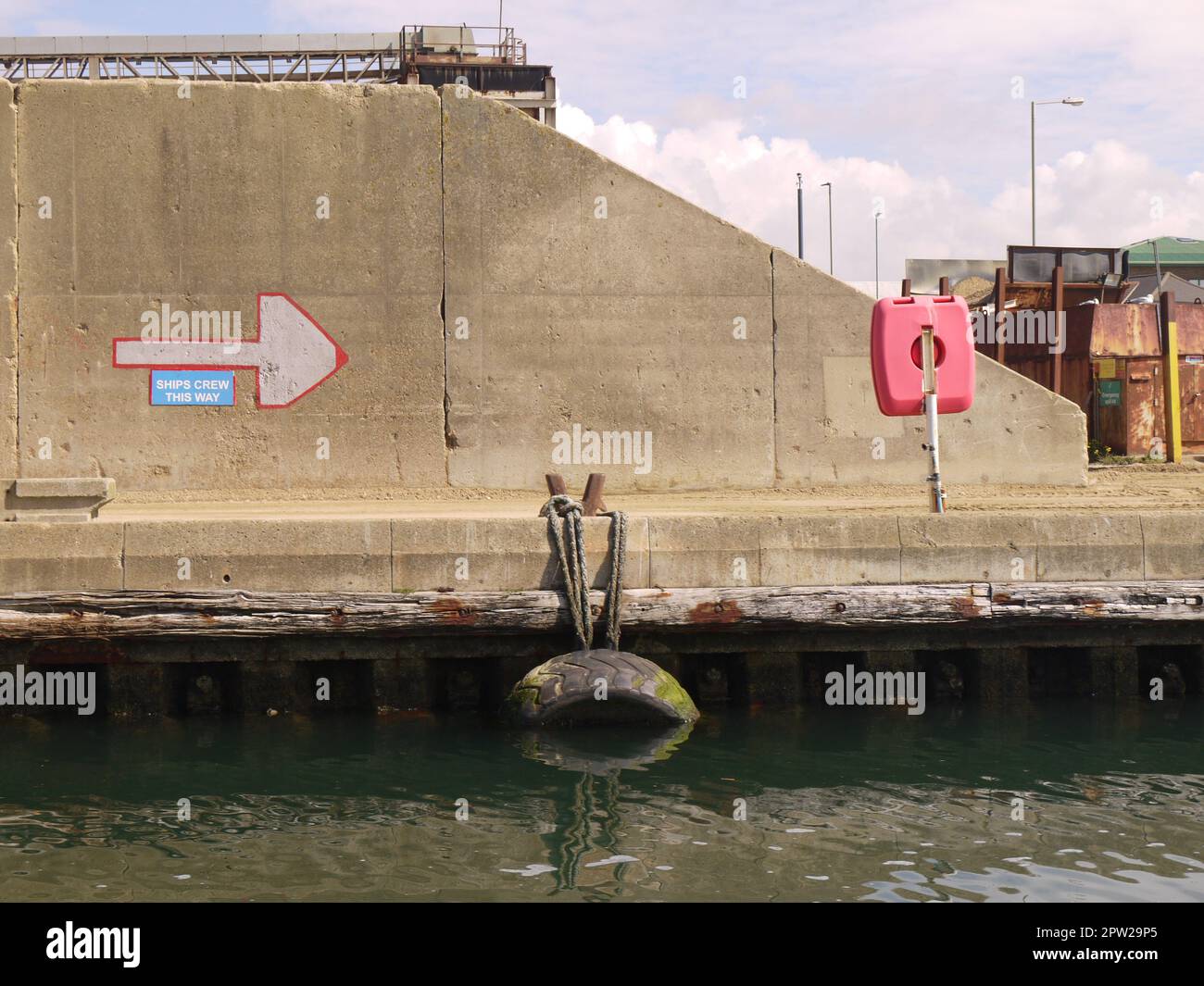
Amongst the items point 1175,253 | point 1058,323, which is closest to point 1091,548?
point 1058,323

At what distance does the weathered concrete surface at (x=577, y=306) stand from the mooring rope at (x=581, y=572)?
479 centimetres

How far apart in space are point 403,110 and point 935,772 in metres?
9.83

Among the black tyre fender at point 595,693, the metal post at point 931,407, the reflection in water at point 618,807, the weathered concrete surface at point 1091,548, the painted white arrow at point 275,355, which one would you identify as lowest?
the reflection in water at point 618,807

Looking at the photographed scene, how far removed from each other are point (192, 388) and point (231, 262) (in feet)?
4.96

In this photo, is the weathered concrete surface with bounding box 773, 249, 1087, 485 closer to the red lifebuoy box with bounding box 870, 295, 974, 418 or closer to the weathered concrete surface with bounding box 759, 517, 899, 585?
the red lifebuoy box with bounding box 870, 295, 974, 418

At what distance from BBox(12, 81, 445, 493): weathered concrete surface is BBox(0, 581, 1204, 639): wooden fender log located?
16.1ft

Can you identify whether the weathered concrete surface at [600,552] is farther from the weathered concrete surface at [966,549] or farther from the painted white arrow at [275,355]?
the painted white arrow at [275,355]

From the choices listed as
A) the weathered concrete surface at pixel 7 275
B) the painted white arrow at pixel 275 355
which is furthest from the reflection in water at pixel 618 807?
the painted white arrow at pixel 275 355

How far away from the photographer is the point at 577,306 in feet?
51.4

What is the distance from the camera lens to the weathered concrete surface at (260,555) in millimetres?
10719

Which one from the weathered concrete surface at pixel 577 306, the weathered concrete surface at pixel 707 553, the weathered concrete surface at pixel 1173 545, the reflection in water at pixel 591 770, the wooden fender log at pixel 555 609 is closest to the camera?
the reflection in water at pixel 591 770

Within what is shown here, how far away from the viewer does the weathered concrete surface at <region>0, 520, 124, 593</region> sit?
10703 millimetres
